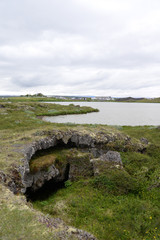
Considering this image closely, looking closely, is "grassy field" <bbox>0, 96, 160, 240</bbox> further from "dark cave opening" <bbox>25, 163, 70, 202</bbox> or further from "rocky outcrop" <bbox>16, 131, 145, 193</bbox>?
"rocky outcrop" <bbox>16, 131, 145, 193</bbox>

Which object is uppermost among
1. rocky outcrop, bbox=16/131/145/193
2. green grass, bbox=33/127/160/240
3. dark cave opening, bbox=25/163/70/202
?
rocky outcrop, bbox=16/131/145/193

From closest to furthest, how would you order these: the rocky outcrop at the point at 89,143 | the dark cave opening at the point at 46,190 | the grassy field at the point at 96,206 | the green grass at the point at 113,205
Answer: the grassy field at the point at 96,206
the green grass at the point at 113,205
the dark cave opening at the point at 46,190
the rocky outcrop at the point at 89,143

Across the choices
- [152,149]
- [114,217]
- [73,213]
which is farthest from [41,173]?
[152,149]

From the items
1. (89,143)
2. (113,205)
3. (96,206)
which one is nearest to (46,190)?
(96,206)

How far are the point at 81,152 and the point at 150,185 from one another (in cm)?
855

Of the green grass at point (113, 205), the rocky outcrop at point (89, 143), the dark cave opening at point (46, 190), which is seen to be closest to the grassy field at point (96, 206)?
the green grass at point (113, 205)

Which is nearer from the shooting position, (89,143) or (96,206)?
(96,206)

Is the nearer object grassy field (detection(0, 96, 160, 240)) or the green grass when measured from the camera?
grassy field (detection(0, 96, 160, 240))

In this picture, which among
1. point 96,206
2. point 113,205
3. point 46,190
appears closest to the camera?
point 96,206

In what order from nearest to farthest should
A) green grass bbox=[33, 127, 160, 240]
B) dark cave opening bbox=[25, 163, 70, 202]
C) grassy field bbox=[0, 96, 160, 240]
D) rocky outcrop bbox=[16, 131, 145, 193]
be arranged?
grassy field bbox=[0, 96, 160, 240]
green grass bbox=[33, 127, 160, 240]
dark cave opening bbox=[25, 163, 70, 202]
rocky outcrop bbox=[16, 131, 145, 193]

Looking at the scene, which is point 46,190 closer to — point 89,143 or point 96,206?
point 96,206

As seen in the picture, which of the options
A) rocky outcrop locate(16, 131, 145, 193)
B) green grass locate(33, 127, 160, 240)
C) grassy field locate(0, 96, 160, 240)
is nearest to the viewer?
grassy field locate(0, 96, 160, 240)

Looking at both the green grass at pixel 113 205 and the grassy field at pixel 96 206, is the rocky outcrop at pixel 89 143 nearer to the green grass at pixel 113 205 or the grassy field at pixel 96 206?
the grassy field at pixel 96 206

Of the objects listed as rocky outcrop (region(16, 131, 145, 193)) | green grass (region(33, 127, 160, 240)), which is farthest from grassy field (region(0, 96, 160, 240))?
rocky outcrop (region(16, 131, 145, 193))
